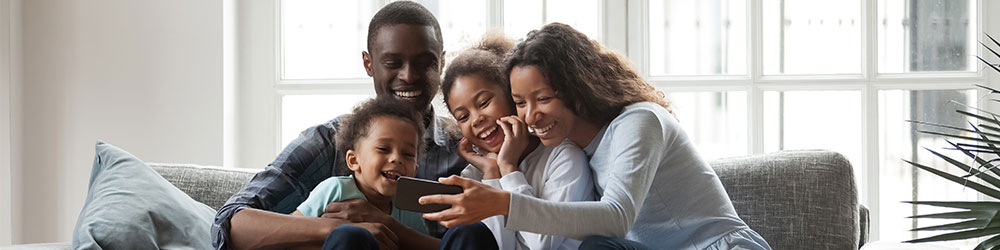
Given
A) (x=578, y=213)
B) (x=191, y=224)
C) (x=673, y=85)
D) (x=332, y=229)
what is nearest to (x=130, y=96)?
(x=191, y=224)

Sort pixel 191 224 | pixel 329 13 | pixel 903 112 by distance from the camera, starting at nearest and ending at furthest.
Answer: pixel 191 224, pixel 903 112, pixel 329 13

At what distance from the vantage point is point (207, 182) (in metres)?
2.17

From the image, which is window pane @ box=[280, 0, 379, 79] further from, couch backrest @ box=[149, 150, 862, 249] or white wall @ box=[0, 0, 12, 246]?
couch backrest @ box=[149, 150, 862, 249]

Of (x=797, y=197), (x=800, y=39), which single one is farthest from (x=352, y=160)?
(x=800, y=39)

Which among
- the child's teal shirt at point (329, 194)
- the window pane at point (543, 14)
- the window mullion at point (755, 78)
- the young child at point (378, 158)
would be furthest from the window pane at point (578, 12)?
the child's teal shirt at point (329, 194)

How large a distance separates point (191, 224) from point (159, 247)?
0.10m

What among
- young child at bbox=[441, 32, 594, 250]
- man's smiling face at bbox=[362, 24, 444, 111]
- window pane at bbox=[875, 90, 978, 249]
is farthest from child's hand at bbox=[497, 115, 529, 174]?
window pane at bbox=[875, 90, 978, 249]

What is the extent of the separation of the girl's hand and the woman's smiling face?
141 millimetres

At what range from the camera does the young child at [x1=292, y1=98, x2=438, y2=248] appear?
179cm

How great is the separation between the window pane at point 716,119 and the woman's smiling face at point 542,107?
1251mm

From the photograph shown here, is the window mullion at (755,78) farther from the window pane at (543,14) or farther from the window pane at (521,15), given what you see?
the window pane at (521,15)

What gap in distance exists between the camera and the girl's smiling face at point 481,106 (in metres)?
1.84

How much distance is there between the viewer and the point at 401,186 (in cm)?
157

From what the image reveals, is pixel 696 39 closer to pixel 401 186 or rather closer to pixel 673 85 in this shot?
pixel 673 85
